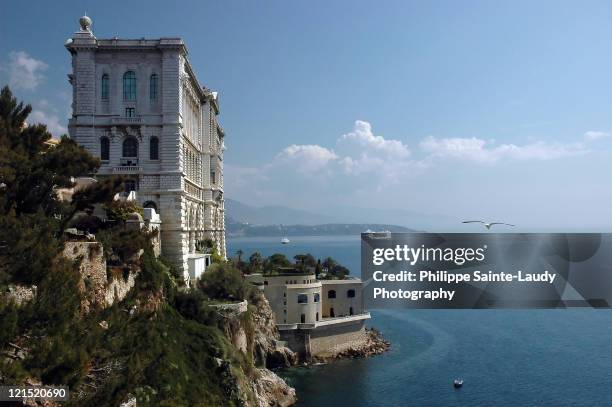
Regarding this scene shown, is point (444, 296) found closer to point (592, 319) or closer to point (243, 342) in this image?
point (243, 342)

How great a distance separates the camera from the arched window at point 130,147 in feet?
131

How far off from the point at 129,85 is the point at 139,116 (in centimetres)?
222

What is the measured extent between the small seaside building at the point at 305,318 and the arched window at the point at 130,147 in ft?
67.4

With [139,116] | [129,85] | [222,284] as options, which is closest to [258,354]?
[222,284]

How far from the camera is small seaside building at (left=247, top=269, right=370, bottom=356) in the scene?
2202 inches

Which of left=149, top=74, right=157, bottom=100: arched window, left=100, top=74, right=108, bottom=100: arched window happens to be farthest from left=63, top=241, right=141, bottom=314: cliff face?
left=100, top=74, right=108, bottom=100: arched window

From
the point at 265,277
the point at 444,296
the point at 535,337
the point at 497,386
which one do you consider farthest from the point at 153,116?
the point at 535,337

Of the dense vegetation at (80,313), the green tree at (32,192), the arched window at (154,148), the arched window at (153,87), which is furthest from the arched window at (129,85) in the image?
the green tree at (32,192)

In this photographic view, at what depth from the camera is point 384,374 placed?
50.6 meters

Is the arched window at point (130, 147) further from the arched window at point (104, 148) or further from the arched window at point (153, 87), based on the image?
the arched window at point (153, 87)

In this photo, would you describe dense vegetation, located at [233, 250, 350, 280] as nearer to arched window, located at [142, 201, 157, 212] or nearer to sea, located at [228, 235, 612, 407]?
sea, located at [228, 235, 612, 407]

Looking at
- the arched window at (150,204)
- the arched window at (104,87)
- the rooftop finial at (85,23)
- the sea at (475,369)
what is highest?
the rooftop finial at (85,23)

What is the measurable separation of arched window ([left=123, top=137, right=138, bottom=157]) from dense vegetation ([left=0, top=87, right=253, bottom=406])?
7026 millimetres

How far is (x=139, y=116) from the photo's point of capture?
39.5 meters
